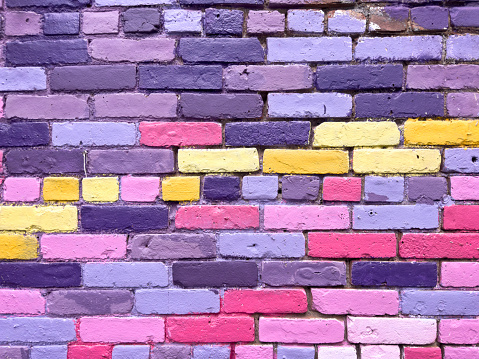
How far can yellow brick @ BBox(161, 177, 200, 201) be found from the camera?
114 cm

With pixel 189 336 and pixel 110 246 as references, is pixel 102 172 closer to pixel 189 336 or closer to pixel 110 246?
pixel 110 246

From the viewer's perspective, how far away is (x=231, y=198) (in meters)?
1.14

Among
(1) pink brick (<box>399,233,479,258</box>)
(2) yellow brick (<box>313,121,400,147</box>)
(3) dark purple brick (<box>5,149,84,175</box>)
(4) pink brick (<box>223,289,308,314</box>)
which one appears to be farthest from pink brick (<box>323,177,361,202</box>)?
(3) dark purple brick (<box>5,149,84,175</box>)

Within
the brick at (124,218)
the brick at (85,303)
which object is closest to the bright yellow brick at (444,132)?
the brick at (124,218)

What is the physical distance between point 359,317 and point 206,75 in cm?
96

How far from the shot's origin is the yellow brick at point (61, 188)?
3.75 ft

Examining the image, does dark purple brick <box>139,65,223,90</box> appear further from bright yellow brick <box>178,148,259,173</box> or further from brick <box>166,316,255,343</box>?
brick <box>166,316,255,343</box>

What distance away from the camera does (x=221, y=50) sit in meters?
1.14

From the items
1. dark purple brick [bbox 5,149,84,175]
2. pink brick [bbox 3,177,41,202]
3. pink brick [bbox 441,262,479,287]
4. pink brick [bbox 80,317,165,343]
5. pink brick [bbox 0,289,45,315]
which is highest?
dark purple brick [bbox 5,149,84,175]

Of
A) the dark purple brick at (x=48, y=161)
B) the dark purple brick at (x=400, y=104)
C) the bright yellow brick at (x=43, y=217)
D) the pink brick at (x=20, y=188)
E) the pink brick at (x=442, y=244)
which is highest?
the dark purple brick at (x=400, y=104)

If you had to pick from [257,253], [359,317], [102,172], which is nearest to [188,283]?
[257,253]

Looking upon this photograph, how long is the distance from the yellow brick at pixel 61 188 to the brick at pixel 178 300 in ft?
1.30

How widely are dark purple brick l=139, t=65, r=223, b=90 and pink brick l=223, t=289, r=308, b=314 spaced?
699mm

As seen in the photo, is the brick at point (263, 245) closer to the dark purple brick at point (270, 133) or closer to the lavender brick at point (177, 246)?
the lavender brick at point (177, 246)
